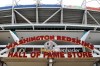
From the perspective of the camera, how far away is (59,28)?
3803 cm

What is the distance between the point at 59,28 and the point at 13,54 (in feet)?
40.4

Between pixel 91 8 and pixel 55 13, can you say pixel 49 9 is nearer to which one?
pixel 55 13

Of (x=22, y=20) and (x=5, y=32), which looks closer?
(x=5, y=32)

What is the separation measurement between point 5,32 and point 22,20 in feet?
19.5

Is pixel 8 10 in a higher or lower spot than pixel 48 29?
higher

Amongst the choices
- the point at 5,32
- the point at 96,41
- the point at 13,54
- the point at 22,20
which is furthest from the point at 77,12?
the point at 13,54

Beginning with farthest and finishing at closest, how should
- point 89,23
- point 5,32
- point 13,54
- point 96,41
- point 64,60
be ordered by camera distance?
point 89,23 → point 96,41 → point 5,32 → point 64,60 → point 13,54

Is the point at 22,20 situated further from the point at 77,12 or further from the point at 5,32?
the point at 77,12

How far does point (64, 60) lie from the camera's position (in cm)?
2986

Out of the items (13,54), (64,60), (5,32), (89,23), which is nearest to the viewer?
(13,54)

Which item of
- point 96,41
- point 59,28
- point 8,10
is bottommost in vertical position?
point 96,41

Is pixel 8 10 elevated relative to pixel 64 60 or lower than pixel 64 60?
elevated

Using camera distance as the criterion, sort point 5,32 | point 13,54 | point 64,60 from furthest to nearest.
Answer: point 5,32 → point 64,60 → point 13,54

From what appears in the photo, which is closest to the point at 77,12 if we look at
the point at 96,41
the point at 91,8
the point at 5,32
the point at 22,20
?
the point at 91,8
